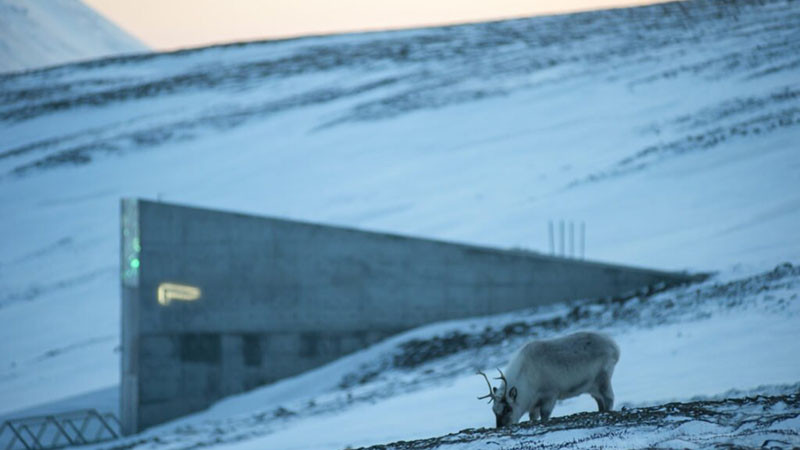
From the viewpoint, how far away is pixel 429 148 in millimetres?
46469

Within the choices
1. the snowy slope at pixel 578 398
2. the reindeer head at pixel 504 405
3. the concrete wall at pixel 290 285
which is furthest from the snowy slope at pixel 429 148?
the concrete wall at pixel 290 285

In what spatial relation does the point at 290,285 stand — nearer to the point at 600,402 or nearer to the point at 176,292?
the point at 176,292

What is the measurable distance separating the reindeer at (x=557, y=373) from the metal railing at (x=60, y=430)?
1058cm

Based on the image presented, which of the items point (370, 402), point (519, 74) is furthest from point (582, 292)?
point (519, 74)

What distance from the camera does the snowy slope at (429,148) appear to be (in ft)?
99.0

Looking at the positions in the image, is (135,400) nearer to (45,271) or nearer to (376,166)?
(45,271)

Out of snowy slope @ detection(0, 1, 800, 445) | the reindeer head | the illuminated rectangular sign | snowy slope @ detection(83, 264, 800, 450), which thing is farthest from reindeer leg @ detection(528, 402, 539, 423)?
the illuminated rectangular sign

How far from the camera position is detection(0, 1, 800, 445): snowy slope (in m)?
30.2

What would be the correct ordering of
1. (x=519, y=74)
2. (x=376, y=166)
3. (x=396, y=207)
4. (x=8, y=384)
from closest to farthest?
1. (x=8, y=384)
2. (x=396, y=207)
3. (x=376, y=166)
4. (x=519, y=74)

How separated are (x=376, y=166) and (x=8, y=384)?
70.5 ft

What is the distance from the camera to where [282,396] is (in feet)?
66.5

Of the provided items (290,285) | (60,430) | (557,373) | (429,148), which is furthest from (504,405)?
(429,148)

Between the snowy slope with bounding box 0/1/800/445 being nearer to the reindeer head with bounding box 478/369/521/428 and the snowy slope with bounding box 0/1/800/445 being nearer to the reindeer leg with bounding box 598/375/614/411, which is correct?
the reindeer leg with bounding box 598/375/614/411

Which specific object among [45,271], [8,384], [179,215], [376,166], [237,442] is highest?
[376,166]
